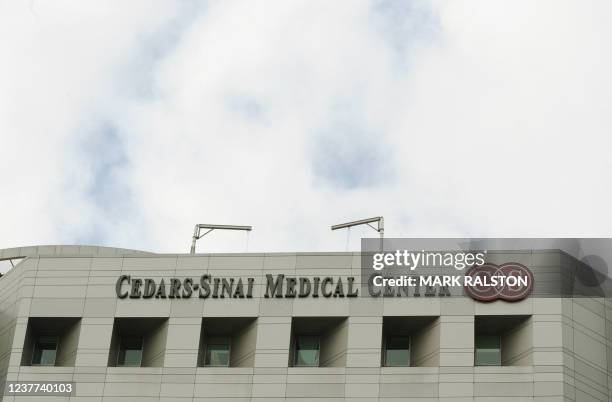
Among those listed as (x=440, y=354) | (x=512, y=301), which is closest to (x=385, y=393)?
(x=440, y=354)

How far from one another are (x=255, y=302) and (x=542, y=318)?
1543cm

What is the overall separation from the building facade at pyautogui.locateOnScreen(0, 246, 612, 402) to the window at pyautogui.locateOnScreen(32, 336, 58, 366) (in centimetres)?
8

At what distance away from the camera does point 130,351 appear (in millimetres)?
73625

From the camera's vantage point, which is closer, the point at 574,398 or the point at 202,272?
the point at 574,398

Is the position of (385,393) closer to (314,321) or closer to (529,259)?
(314,321)

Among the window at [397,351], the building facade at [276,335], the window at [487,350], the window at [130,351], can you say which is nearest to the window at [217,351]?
the building facade at [276,335]

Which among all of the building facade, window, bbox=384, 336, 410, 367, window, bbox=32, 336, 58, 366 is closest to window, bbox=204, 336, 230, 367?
the building facade

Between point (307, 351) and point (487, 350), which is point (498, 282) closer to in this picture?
point (487, 350)

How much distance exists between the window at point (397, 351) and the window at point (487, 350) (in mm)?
3838

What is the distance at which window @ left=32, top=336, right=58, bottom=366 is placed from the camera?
7388 centimetres

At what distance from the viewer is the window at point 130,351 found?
73250mm

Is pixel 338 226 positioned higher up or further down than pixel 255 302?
higher up

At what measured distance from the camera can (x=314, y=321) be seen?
232ft

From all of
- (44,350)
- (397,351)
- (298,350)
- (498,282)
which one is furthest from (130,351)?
(498,282)
